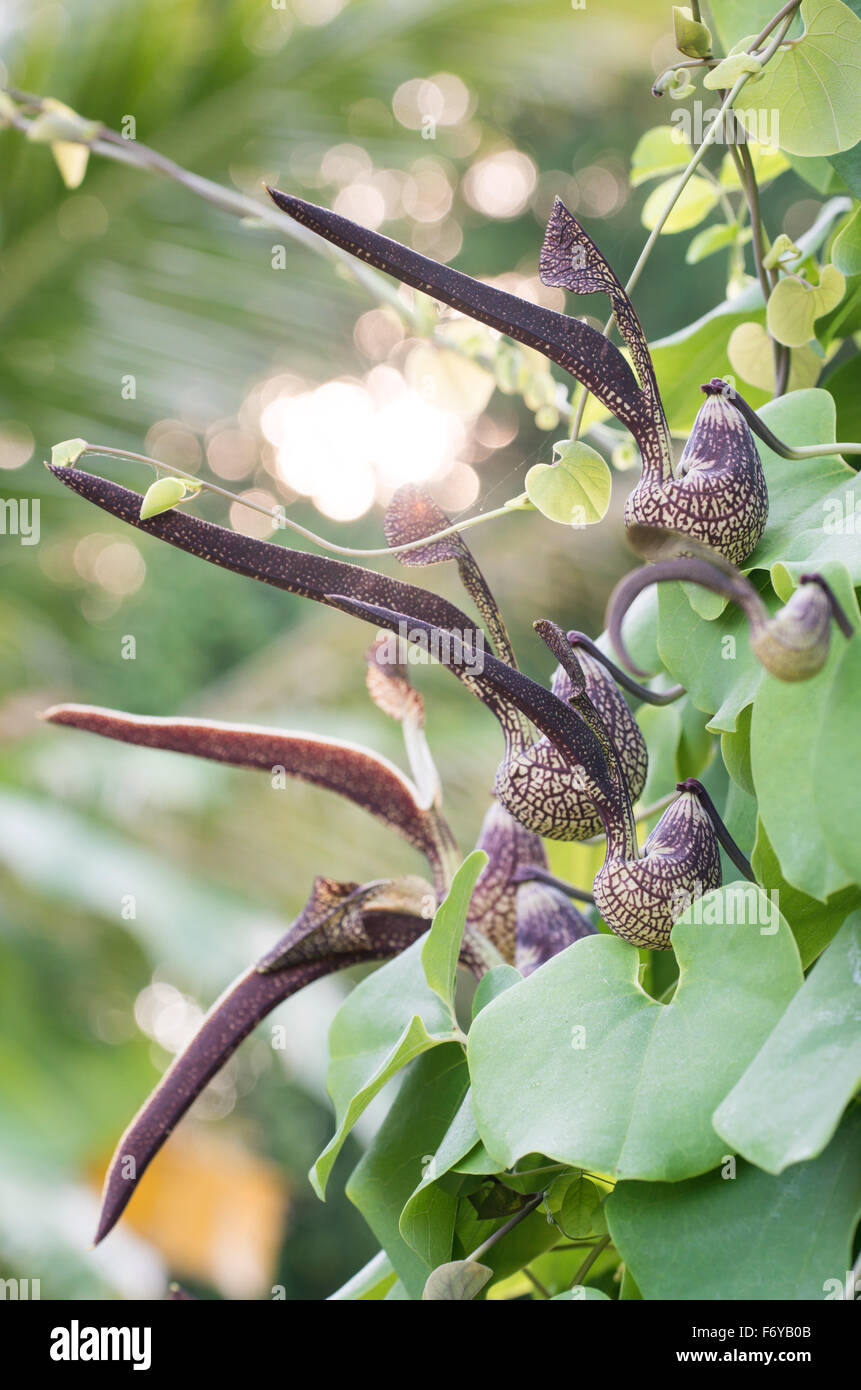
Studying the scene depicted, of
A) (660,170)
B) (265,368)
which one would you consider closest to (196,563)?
(265,368)

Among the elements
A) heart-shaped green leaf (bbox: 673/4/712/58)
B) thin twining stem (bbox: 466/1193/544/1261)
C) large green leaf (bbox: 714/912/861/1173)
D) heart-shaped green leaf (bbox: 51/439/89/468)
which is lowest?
thin twining stem (bbox: 466/1193/544/1261)

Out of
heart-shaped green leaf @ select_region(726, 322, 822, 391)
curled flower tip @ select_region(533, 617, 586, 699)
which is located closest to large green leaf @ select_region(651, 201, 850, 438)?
heart-shaped green leaf @ select_region(726, 322, 822, 391)

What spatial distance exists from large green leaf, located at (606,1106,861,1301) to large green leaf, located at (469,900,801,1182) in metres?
0.01

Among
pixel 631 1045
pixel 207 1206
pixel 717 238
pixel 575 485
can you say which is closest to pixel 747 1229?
pixel 631 1045

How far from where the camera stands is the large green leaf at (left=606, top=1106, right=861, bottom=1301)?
0.16 meters

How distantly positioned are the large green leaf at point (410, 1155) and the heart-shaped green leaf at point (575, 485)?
0.40 feet

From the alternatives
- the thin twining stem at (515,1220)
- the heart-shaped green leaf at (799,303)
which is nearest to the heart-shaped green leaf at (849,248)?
the heart-shaped green leaf at (799,303)

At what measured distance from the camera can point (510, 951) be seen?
27cm

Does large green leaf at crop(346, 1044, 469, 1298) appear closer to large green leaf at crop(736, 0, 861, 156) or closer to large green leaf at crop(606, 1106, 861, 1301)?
large green leaf at crop(606, 1106, 861, 1301)

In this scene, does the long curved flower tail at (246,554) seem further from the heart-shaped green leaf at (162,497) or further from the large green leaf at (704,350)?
the large green leaf at (704,350)

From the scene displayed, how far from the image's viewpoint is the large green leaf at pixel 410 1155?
0.22 meters

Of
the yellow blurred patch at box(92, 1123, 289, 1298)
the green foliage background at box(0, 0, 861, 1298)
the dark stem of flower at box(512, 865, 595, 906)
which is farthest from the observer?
the yellow blurred patch at box(92, 1123, 289, 1298)
